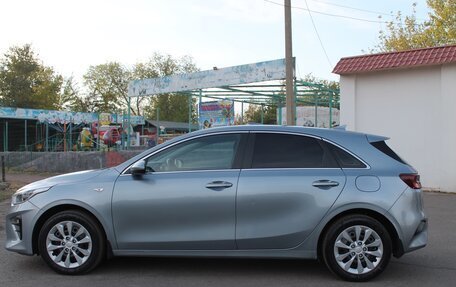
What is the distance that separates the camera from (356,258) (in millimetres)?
5332

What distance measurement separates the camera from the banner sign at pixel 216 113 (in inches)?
781

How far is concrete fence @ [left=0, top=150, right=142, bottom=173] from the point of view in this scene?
20234 mm

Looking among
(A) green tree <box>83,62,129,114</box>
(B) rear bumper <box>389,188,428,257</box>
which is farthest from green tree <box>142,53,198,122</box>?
(B) rear bumper <box>389,188,428,257</box>

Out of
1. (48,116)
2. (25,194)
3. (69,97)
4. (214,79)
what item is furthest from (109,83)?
(25,194)

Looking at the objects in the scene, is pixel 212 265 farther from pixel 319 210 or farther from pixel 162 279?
pixel 319 210

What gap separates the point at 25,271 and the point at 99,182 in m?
1.41

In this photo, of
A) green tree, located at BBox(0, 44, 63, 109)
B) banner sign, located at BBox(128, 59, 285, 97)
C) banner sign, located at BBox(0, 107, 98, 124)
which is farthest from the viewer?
green tree, located at BBox(0, 44, 63, 109)

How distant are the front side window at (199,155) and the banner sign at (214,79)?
1068 cm

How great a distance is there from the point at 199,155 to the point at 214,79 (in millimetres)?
12835

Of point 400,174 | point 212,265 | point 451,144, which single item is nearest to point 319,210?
point 400,174

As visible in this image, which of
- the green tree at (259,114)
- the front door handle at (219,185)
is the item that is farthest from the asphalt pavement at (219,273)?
the green tree at (259,114)

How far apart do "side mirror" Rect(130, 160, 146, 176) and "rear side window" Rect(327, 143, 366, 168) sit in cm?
209

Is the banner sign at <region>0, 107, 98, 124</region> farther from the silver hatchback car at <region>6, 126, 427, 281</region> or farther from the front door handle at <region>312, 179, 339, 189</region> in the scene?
the front door handle at <region>312, 179, 339, 189</region>

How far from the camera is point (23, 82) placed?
4625cm
